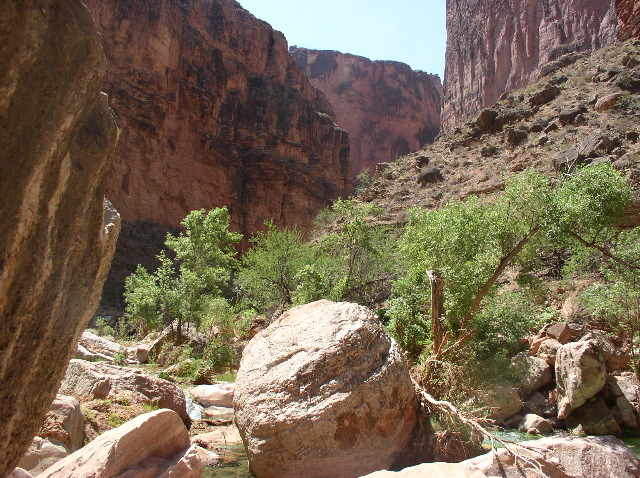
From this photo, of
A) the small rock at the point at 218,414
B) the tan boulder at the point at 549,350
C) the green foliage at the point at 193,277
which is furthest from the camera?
the green foliage at the point at 193,277

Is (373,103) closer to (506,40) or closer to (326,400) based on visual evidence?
(506,40)

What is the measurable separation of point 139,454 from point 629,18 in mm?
42696

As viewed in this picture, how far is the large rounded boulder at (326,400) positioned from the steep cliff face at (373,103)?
71.4 meters

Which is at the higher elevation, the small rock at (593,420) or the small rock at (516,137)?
the small rock at (516,137)

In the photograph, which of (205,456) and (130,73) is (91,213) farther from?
(130,73)

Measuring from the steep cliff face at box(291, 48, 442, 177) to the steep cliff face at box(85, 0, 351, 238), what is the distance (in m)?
22.4

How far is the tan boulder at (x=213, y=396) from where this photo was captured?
1005cm

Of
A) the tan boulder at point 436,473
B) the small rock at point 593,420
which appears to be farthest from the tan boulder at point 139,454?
the small rock at point 593,420

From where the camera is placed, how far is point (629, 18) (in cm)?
3456

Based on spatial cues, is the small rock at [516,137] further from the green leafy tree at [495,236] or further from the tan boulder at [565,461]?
the tan boulder at [565,461]

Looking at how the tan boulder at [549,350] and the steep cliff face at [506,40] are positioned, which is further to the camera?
the steep cliff face at [506,40]

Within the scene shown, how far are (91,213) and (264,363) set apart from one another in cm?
456

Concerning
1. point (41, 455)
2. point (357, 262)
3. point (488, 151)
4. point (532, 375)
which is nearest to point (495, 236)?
point (532, 375)

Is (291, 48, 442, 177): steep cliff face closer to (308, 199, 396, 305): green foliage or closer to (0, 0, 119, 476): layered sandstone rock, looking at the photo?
(308, 199, 396, 305): green foliage
